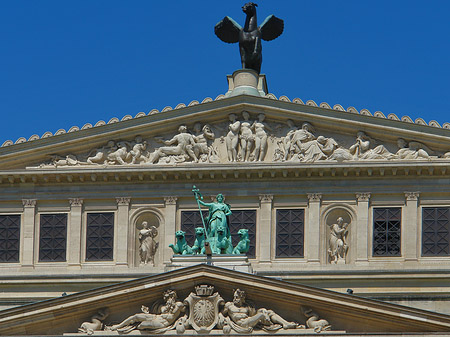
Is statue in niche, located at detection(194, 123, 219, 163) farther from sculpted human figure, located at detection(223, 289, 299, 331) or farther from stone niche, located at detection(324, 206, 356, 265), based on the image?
sculpted human figure, located at detection(223, 289, 299, 331)

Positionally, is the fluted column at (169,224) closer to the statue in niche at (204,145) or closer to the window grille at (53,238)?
the statue in niche at (204,145)

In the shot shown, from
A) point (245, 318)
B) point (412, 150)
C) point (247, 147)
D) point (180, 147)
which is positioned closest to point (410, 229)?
point (412, 150)

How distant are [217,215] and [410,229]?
26.8 feet

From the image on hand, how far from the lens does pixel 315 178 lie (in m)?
68.1

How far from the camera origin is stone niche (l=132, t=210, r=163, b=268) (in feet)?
223

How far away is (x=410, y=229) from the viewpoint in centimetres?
6700

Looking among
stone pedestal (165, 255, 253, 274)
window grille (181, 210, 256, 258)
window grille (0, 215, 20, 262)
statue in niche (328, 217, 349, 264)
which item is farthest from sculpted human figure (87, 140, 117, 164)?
stone pedestal (165, 255, 253, 274)

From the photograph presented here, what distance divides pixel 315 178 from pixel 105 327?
1225 cm

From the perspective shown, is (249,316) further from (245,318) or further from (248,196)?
(248,196)

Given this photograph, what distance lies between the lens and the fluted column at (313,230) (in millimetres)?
67250

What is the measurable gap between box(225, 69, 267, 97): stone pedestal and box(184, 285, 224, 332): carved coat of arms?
42.6ft

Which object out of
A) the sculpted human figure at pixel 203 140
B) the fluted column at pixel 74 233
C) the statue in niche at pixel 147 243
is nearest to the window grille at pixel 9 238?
the fluted column at pixel 74 233

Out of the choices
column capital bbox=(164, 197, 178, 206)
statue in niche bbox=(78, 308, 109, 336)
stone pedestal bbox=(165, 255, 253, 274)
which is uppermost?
column capital bbox=(164, 197, 178, 206)

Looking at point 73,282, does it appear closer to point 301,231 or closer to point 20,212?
point 20,212
